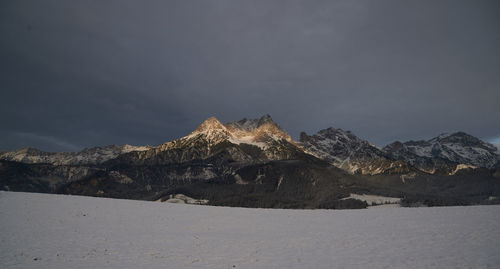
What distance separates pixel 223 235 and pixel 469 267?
1988cm

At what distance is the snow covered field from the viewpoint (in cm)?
1945

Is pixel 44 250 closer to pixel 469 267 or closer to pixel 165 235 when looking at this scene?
pixel 165 235

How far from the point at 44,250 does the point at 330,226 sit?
2735 cm

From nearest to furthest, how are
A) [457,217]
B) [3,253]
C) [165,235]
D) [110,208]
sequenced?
[3,253] → [165,235] → [457,217] → [110,208]

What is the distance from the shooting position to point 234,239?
27.0 meters

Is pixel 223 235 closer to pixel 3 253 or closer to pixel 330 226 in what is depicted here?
pixel 330 226

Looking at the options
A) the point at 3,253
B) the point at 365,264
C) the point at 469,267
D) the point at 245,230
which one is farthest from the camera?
the point at 245,230

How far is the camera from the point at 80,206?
41594 millimetres

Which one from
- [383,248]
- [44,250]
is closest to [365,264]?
[383,248]

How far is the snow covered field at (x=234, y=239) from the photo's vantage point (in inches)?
766

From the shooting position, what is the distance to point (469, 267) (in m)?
17.3

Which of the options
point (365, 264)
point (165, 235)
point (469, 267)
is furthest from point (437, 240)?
point (165, 235)

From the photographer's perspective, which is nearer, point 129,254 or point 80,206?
point 129,254

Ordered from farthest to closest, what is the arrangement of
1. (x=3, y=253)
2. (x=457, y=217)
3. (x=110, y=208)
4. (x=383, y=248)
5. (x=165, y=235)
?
(x=110, y=208) < (x=457, y=217) < (x=165, y=235) < (x=383, y=248) < (x=3, y=253)
